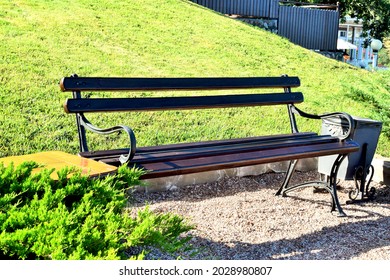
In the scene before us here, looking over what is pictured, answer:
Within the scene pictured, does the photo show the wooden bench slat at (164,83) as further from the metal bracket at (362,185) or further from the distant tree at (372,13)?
the distant tree at (372,13)

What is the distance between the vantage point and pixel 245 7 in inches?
597

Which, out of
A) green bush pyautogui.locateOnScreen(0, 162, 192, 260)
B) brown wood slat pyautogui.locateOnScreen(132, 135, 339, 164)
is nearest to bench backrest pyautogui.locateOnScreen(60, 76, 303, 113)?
brown wood slat pyautogui.locateOnScreen(132, 135, 339, 164)

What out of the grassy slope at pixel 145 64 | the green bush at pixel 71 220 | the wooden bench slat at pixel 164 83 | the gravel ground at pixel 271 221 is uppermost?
the wooden bench slat at pixel 164 83

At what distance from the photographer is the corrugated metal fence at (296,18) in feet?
49.5

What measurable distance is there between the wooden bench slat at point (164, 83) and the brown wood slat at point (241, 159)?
0.87 metres

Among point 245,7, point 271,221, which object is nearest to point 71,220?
point 271,221

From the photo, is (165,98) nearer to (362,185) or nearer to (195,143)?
(195,143)

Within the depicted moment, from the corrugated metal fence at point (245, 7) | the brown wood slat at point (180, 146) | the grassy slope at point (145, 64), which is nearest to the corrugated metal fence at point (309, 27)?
the corrugated metal fence at point (245, 7)

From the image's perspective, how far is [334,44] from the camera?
57.0 feet

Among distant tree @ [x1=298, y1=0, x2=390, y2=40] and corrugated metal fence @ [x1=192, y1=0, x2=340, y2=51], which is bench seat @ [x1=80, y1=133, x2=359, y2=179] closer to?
corrugated metal fence @ [x1=192, y1=0, x2=340, y2=51]

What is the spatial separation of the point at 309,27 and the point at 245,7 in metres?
2.34

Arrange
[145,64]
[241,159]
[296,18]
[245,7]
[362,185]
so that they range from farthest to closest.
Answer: [296,18], [245,7], [145,64], [362,185], [241,159]
